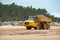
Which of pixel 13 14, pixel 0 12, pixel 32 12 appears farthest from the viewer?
pixel 32 12

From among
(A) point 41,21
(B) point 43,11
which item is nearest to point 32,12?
(B) point 43,11

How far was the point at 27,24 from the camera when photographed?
139ft

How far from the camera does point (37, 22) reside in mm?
44312

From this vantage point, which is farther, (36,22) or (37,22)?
(37,22)

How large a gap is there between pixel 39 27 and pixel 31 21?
8.40 ft

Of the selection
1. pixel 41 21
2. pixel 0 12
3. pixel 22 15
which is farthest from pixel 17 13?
pixel 41 21

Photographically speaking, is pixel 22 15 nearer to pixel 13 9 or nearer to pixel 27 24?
pixel 13 9

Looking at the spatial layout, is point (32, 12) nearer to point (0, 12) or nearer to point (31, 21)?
point (0, 12)

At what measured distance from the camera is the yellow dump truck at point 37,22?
4241cm

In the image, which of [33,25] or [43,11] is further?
[43,11]

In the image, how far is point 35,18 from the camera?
4425 cm

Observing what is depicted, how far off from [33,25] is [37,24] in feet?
4.28

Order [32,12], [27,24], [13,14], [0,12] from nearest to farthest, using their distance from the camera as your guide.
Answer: [27,24]
[0,12]
[13,14]
[32,12]

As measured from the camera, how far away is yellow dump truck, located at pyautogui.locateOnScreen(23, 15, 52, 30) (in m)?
42.4
